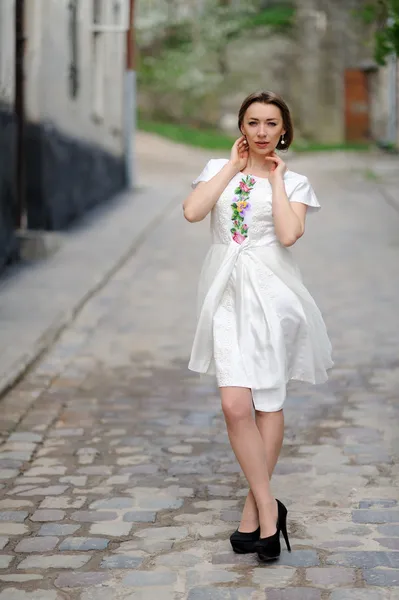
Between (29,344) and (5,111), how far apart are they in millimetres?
4465

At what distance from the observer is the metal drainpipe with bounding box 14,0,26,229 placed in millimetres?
13742

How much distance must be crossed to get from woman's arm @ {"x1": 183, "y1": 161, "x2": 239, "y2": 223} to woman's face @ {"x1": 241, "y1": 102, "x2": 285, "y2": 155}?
13 centimetres

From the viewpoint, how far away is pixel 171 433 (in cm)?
614

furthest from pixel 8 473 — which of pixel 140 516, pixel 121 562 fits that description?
pixel 121 562

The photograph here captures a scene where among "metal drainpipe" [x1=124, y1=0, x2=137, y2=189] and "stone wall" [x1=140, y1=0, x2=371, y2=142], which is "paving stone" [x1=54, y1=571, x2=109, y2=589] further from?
"stone wall" [x1=140, y1=0, x2=371, y2=142]

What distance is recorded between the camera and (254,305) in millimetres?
4141

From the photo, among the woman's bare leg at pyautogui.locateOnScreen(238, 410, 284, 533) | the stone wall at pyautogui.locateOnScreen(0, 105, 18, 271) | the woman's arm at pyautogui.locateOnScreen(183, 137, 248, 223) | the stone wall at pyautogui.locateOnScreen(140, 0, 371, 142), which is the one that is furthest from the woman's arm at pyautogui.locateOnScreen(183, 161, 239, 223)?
the stone wall at pyautogui.locateOnScreen(140, 0, 371, 142)

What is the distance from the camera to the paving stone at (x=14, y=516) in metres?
4.65

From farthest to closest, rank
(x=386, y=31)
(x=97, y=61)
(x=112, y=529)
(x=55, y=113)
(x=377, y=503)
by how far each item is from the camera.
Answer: (x=97, y=61) < (x=55, y=113) < (x=386, y=31) < (x=377, y=503) < (x=112, y=529)

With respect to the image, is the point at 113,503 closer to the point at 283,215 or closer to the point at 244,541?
the point at 244,541

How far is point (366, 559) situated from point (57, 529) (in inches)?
49.2

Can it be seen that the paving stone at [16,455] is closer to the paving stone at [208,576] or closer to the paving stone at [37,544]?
the paving stone at [37,544]

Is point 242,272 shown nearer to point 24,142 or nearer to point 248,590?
point 248,590

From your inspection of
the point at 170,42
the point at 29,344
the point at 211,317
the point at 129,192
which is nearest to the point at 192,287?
the point at 29,344
